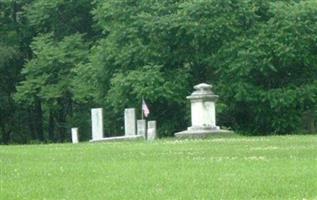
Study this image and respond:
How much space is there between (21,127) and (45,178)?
45358mm

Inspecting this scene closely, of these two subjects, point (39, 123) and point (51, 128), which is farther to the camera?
point (51, 128)

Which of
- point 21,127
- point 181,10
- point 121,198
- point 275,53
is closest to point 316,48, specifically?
point 275,53

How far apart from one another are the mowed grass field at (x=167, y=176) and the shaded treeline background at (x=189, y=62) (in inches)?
805

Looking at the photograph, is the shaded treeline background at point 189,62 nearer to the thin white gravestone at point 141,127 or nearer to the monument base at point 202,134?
the thin white gravestone at point 141,127

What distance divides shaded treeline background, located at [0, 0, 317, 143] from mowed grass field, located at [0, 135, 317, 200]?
67.1 ft

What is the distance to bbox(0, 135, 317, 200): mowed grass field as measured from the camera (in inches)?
428

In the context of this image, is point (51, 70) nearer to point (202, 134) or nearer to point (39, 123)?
point (39, 123)

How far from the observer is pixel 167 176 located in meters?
13.2

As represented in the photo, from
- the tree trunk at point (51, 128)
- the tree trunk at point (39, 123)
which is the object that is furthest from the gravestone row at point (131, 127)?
the tree trunk at point (51, 128)

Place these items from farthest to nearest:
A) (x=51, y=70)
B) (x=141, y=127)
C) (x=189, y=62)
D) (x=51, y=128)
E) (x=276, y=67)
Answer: (x=51, y=128), (x=51, y=70), (x=189, y=62), (x=276, y=67), (x=141, y=127)

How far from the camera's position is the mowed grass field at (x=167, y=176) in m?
10.9

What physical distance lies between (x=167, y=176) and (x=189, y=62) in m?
29.9

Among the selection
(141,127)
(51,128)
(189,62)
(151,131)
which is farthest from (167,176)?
(51,128)

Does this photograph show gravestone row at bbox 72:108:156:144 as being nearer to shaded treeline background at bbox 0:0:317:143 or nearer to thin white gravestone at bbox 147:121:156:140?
thin white gravestone at bbox 147:121:156:140
